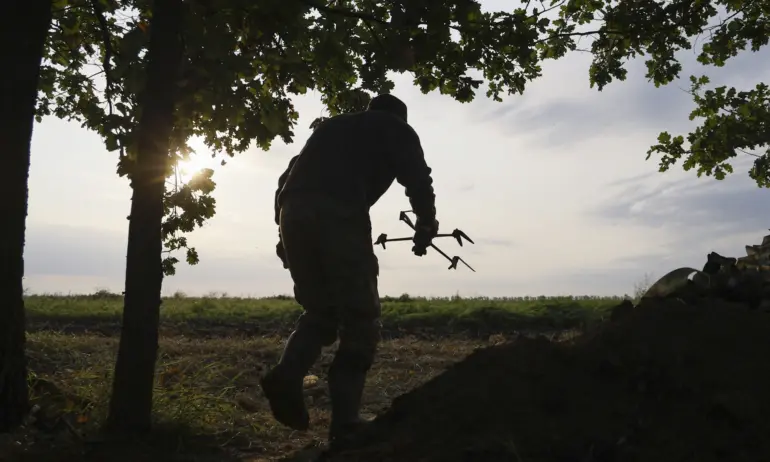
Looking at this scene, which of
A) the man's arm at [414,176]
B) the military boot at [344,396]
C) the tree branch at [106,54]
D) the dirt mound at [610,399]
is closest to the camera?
the dirt mound at [610,399]

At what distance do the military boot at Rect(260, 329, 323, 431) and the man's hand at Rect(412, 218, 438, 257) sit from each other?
932 millimetres

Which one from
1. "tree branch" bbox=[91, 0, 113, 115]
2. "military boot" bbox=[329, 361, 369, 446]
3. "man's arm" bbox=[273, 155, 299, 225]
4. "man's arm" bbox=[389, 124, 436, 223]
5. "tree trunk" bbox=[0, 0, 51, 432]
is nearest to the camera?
"military boot" bbox=[329, 361, 369, 446]

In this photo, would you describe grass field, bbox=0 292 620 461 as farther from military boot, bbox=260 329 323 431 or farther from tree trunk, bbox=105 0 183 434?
military boot, bbox=260 329 323 431

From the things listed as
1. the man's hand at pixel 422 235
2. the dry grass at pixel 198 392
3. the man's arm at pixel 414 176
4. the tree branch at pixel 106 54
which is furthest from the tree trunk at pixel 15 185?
the man's hand at pixel 422 235

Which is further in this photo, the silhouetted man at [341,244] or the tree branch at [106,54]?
the tree branch at [106,54]

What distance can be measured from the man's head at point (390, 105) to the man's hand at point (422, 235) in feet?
3.19

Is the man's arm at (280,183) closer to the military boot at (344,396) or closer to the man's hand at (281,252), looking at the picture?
the man's hand at (281,252)

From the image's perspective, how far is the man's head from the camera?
504 cm

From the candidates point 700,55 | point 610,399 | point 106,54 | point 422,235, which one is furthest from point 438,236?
point 700,55

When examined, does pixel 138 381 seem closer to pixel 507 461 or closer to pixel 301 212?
pixel 301 212

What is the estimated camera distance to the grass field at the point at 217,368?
15.5ft

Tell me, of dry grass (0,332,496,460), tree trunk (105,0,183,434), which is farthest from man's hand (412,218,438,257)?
tree trunk (105,0,183,434)

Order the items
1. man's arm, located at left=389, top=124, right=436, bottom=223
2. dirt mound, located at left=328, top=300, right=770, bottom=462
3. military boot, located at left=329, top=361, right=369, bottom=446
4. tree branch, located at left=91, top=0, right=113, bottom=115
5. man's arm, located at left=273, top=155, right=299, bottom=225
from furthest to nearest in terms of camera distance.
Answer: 1. tree branch, located at left=91, top=0, right=113, bottom=115
2. man's arm, located at left=273, top=155, right=299, bottom=225
3. man's arm, located at left=389, top=124, right=436, bottom=223
4. military boot, located at left=329, top=361, right=369, bottom=446
5. dirt mound, located at left=328, top=300, right=770, bottom=462

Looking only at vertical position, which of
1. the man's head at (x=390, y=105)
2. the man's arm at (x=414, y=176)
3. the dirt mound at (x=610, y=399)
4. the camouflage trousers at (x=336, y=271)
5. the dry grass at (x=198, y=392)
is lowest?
the dry grass at (x=198, y=392)
